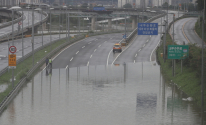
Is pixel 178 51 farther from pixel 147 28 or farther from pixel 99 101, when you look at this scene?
pixel 147 28

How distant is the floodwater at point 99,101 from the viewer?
26031 mm

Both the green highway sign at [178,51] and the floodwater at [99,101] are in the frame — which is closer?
the floodwater at [99,101]

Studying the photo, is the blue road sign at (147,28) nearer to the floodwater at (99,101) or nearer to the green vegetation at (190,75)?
the green vegetation at (190,75)

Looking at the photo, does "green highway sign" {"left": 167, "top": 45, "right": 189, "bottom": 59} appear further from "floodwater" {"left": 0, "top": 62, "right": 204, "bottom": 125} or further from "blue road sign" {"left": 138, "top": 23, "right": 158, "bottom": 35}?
"blue road sign" {"left": 138, "top": 23, "right": 158, "bottom": 35}

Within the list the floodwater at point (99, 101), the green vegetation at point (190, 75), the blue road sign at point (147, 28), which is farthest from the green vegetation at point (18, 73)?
the blue road sign at point (147, 28)

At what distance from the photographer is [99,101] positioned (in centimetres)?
3231

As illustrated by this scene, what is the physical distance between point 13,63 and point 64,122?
12.7 m

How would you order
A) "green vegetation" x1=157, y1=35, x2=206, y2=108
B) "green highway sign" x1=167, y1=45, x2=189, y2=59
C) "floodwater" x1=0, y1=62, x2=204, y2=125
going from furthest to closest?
1. "green highway sign" x1=167, y1=45, x2=189, y2=59
2. "green vegetation" x1=157, y1=35, x2=206, y2=108
3. "floodwater" x1=0, y1=62, x2=204, y2=125

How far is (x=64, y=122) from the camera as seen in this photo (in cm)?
2500

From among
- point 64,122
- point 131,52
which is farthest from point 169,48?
point 131,52

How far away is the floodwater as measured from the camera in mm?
26031

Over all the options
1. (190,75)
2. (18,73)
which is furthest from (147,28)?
(18,73)

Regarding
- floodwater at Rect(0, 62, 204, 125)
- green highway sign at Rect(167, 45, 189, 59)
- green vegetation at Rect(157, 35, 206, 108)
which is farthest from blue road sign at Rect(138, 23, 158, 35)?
green highway sign at Rect(167, 45, 189, 59)

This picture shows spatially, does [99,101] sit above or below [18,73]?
below
